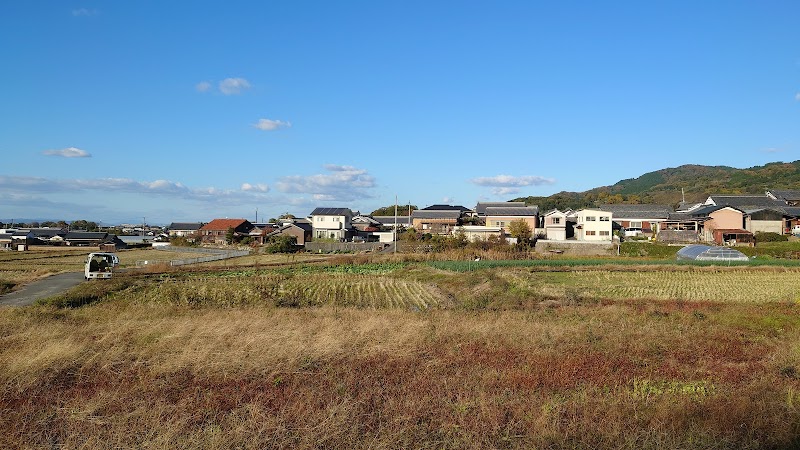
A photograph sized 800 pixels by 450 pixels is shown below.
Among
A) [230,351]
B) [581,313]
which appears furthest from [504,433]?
[581,313]

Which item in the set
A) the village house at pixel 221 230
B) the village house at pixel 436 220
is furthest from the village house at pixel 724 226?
the village house at pixel 221 230

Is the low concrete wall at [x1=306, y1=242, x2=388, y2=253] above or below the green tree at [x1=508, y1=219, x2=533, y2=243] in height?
below

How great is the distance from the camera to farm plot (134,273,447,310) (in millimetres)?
18609

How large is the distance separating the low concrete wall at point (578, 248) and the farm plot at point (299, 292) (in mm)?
19615

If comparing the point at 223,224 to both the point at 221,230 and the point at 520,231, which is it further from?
the point at 520,231

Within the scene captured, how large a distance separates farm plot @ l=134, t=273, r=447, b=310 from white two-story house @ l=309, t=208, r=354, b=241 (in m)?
31.2

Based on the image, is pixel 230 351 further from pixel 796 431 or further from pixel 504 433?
pixel 796 431

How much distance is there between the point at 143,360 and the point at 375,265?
26.0 metres

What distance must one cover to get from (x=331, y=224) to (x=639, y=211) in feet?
111

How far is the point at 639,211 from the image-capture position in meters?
57.6

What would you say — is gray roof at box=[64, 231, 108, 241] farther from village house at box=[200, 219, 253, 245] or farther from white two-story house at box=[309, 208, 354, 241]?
white two-story house at box=[309, 208, 354, 241]

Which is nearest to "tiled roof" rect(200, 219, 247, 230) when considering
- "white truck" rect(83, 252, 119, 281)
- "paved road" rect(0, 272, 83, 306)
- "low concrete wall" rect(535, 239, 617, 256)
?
"white truck" rect(83, 252, 119, 281)

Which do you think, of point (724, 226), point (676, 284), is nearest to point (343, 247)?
point (676, 284)

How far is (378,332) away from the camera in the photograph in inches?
432
